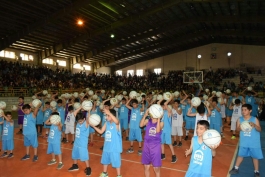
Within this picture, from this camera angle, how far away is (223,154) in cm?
771

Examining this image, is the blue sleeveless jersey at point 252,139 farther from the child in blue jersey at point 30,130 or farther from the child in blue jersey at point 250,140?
the child in blue jersey at point 30,130

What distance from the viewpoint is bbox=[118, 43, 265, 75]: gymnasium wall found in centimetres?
3131

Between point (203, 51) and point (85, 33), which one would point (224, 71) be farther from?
point (85, 33)

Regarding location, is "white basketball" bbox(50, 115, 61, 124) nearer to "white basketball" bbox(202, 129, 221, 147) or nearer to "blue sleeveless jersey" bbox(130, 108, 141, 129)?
"blue sleeveless jersey" bbox(130, 108, 141, 129)

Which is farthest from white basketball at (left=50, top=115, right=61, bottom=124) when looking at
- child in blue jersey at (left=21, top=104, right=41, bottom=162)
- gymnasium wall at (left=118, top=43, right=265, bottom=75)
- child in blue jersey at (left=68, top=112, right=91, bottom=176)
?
gymnasium wall at (left=118, top=43, right=265, bottom=75)

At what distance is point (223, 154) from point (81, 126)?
16.6 feet

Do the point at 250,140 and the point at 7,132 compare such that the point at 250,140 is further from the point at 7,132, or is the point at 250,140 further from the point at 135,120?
the point at 7,132

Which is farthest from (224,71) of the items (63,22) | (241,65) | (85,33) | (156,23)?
(63,22)

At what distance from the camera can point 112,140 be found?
16.7 ft

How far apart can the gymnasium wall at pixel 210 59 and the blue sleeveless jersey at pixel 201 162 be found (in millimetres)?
31922

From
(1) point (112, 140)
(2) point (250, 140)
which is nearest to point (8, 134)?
(1) point (112, 140)

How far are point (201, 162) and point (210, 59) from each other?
3262cm

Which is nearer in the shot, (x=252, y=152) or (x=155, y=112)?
(x=155, y=112)

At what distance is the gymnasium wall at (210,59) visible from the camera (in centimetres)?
3131
